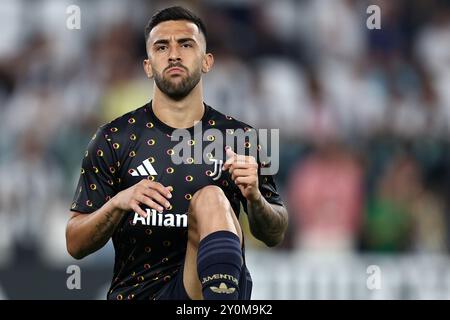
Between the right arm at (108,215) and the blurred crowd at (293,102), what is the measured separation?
3.64 m

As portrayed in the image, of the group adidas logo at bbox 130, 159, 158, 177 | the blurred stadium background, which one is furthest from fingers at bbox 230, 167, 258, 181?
the blurred stadium background

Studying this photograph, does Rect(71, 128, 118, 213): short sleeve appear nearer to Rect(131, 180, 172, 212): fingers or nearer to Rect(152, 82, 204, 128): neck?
Rect(152, 82, 204, 128): neck

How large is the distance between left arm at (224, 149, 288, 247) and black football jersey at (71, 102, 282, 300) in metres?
0.22

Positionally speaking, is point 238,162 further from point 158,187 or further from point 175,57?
point 175,57

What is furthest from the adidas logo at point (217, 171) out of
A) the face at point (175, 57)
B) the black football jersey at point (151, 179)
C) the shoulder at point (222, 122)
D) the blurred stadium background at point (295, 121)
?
the blurred stadium background at point (295, 121)

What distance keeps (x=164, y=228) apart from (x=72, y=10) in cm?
511

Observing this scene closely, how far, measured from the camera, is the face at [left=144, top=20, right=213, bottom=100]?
199 inches

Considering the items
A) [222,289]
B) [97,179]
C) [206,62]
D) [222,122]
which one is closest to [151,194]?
[222,289]

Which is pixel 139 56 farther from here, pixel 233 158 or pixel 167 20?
pixel 233 158

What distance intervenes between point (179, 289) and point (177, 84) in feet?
3.32

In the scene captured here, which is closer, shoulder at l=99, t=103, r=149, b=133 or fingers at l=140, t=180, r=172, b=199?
fingers at l=140, t=180, r=172, b=199

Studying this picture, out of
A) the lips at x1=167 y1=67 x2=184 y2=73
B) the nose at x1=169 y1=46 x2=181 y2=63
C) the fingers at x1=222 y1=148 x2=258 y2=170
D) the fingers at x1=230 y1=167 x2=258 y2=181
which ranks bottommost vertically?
the fingers at x1=230 y1=167 x2=258 y2=181

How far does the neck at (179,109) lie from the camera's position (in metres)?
5.18
